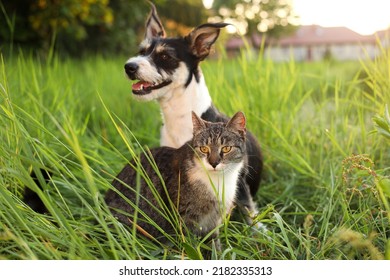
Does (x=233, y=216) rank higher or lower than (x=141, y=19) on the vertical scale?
lower

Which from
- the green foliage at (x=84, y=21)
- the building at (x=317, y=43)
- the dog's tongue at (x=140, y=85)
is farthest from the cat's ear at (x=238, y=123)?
the green foliage at (x=84, y=21)

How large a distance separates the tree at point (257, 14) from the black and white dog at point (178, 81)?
1.06m

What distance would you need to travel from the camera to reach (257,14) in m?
3.80

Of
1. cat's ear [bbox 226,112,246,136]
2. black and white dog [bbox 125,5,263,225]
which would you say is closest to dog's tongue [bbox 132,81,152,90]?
black and white dog [bbox 125,5,263,225]

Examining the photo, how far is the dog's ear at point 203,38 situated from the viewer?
2458 millimetres

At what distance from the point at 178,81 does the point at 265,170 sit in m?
0.92

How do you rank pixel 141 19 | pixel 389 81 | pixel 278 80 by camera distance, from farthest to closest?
pixel 141 19, pixel 278 80, pixel 389 81

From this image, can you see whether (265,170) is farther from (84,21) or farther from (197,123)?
(84,21)

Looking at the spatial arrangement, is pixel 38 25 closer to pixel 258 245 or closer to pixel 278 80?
pixel 278 80

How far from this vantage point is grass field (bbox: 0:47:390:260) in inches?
69.1

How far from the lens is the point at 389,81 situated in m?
2.72

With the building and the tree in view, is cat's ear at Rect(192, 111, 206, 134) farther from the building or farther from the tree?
the tree
